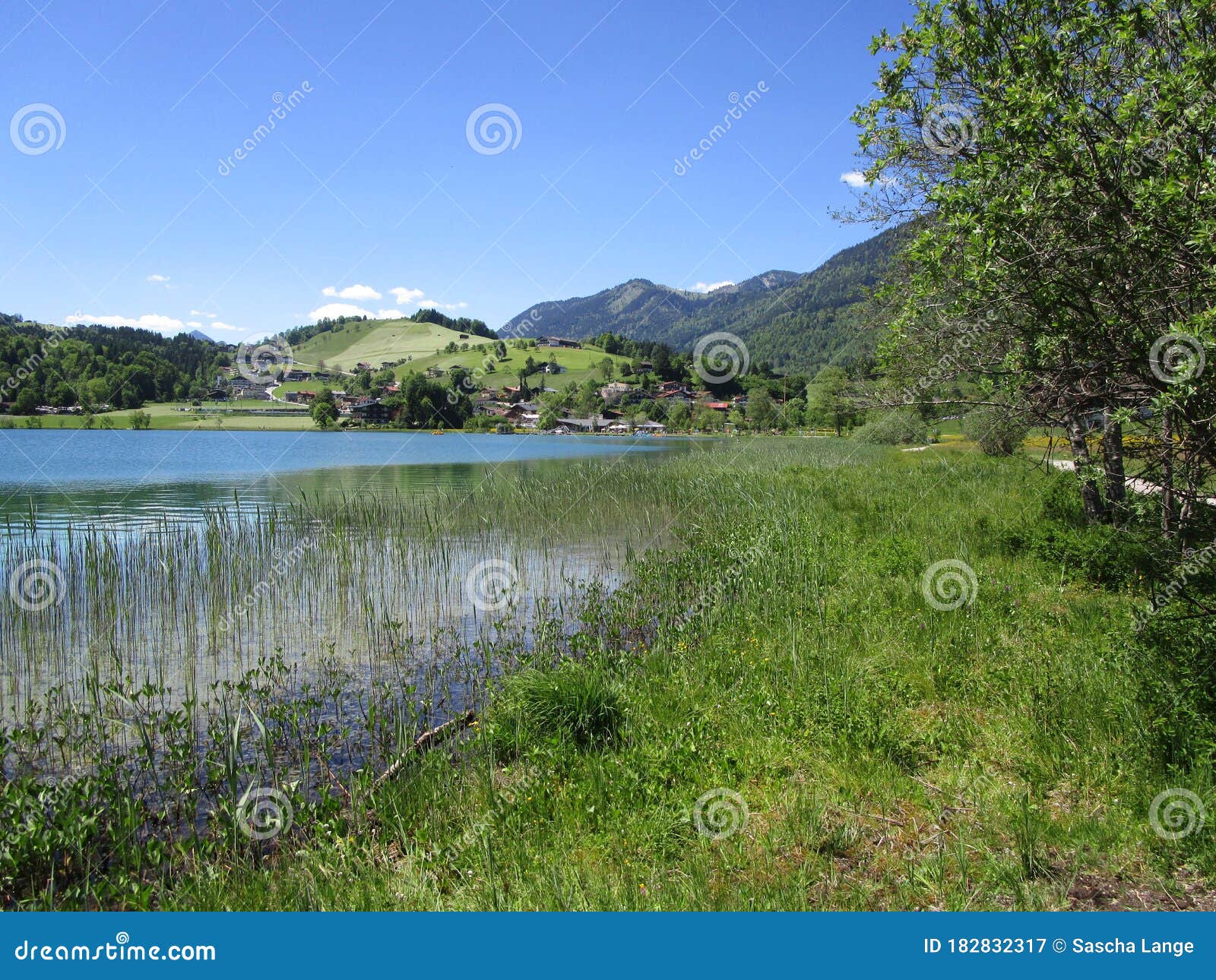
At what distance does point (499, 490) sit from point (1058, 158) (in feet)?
70.2

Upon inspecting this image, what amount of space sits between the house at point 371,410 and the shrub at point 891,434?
49.5 metres

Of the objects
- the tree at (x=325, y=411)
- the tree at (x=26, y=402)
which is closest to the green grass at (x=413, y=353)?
the tree at (x=325, y=411)

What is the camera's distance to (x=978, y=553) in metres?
11.2

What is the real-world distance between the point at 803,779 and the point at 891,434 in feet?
149

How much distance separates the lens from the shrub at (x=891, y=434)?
41.4m

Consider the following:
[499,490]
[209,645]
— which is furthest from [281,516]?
[209,645]

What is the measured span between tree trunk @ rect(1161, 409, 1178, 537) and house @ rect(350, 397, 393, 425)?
247 feet

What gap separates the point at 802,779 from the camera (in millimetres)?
4914

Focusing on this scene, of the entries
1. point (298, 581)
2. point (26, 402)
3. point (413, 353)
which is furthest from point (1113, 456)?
point (413, 353)

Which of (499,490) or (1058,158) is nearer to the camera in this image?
(1058,158)

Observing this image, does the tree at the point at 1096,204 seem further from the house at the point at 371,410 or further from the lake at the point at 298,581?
the house at the point at 371,410

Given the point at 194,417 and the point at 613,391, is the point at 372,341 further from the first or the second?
the point at 613,391

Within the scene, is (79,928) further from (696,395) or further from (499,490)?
(696,395)

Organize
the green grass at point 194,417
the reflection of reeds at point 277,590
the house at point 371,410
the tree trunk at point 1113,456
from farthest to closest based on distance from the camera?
the green grass at point 194,417 < the house at point 371,410 < the reflection of reeds at point 277,590 < the tree trunk at point 1113,456
